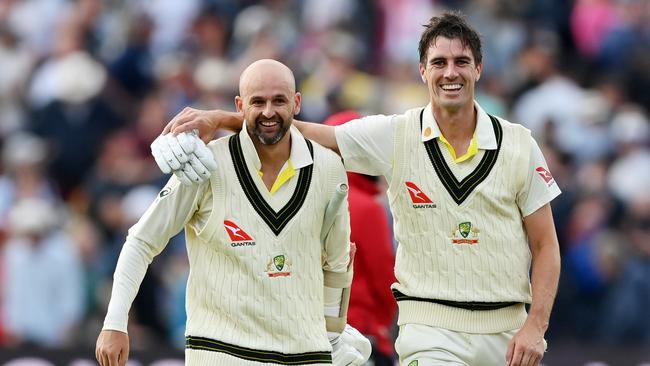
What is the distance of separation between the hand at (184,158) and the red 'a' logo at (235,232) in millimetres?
239

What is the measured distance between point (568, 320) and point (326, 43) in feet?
13.4

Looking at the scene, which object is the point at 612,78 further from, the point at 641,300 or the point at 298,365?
the point at 298,365

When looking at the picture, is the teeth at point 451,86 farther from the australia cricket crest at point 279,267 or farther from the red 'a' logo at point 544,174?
the australia cricket crest at point 279,267

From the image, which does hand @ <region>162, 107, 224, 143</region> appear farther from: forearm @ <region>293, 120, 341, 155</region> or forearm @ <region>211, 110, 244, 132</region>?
forearm @ <region>293, 120, 341, 155</region>

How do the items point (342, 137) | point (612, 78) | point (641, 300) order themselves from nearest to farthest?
point (342, 137) < point (641, 300) < point (612, 78)

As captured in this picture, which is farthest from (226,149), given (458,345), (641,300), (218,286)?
(641,300)

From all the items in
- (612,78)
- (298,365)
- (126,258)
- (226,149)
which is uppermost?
(612,78)

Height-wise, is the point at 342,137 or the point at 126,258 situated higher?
the point at 342,137

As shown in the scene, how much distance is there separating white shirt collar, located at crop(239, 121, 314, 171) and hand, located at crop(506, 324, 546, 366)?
1.24m

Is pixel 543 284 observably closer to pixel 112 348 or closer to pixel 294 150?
pixel 294 150

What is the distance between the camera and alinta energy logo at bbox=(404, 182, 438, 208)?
7551 mm

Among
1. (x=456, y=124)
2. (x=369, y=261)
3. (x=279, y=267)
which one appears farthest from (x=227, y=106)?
(x=279, y=267)

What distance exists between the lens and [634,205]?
13.3 meters

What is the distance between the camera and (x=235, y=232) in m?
7.13
